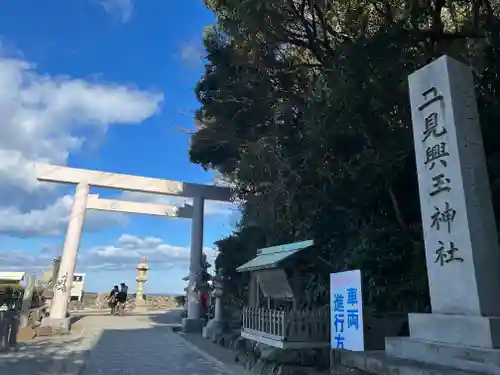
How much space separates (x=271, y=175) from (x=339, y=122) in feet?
10.1

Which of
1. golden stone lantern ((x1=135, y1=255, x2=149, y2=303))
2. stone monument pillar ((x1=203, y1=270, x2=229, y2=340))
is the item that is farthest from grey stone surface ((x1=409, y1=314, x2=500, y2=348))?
golden stone lantern ((x1=135, y1=255, x2=149, y2=303))

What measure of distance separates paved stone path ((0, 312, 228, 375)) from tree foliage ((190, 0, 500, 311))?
3695mm

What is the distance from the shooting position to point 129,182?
54.4 feet

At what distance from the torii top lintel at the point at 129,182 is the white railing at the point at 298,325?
35.5 feet

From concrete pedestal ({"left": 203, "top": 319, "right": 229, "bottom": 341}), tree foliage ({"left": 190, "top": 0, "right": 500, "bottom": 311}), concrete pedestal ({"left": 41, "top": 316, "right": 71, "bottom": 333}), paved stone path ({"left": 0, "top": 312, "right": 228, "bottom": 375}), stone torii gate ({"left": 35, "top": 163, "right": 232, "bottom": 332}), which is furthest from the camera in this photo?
stone torii gate ({"left": 35, "top": 163, "right": 232, "bottom": 332})

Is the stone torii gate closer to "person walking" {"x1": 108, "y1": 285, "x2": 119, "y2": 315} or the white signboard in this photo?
"person walking" {"x1": 108, "y1": 285, "x2": 119, "y2": 315}

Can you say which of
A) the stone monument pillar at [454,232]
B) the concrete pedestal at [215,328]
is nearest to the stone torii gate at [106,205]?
the concrete pedestal at [215,328]

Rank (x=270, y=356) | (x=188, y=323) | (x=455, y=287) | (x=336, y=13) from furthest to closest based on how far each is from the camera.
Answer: (x=188, y=323)
(x=336, y=13)
(x=270, y=356)
(x=455, y=287)

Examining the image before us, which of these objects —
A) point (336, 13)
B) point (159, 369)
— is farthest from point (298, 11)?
point (159, 369)

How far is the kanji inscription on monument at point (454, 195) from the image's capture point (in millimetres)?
3938

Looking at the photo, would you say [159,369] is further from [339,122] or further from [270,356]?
[339,122]

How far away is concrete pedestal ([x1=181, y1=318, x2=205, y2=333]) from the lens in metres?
15.9

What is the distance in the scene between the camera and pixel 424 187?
15.4 feet

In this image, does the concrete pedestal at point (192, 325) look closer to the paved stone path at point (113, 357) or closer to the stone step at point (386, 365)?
the paved stone path at point (113, 357)
